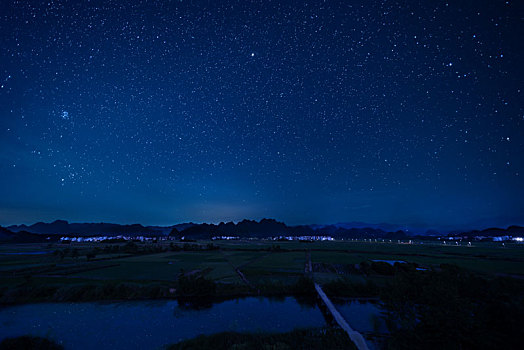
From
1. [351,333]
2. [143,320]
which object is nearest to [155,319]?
[143,320]

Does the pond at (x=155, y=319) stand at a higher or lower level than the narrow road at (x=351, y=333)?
lower

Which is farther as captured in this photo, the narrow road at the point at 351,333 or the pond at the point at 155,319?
the pond at the point at 155,319

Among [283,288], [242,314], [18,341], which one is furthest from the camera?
[283,288]

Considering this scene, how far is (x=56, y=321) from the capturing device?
75.1ft

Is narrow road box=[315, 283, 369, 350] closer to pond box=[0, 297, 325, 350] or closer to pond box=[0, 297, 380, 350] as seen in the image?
pond box=[0, 297, 380, 350]

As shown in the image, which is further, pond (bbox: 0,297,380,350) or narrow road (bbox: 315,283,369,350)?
pond (bbox: 0,297,380,350)

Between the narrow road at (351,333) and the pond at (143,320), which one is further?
the pond at (143,320)

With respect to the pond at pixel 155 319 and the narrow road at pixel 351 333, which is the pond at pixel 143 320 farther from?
the narrow road at pixel 351 333

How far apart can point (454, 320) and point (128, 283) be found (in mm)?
36919

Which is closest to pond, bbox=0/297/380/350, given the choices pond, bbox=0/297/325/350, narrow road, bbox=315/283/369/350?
pond, bbox=0/297/325/350

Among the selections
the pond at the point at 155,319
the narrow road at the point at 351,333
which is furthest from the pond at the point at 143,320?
the narrow road at the point at 351,333

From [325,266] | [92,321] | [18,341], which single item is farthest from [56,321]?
[325,266]

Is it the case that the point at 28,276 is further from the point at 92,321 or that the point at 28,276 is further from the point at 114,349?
the point at 114,349

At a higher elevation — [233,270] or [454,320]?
[454,320]
